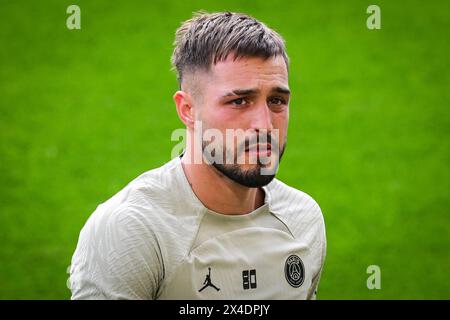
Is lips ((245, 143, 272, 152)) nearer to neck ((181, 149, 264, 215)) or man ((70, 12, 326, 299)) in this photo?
man ((70, 12, 326, 299))

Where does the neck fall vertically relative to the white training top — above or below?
above

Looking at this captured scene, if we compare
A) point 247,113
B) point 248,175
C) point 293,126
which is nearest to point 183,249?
point 248,175

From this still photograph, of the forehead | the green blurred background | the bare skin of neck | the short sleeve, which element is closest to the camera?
the short sleeve

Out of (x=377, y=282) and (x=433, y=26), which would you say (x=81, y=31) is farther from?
(x=377, y=282)

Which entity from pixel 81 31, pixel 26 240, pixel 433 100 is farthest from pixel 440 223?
pixel 81 31

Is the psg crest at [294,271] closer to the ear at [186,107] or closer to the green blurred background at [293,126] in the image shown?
the ear at [186,107]

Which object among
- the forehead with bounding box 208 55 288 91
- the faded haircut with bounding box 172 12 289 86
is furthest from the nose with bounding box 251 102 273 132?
the faded haircut with bounding box 172 12 289 86

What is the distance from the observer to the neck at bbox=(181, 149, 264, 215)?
3.34 metres

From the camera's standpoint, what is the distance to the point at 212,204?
3.36 metres

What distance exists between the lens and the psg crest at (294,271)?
3430mm

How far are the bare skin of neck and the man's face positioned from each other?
86 mm

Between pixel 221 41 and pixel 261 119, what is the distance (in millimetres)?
417

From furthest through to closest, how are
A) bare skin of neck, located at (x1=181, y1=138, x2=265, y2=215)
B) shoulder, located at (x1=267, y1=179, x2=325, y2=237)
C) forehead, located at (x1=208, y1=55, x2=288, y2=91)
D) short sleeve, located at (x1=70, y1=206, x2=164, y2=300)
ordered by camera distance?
shoulder, located at (x1=267, y1=179, x2=325, y2=237) < bare skin of neck, located at (x1=181, y1=138, x2=265, y2=215) < forehead, located at (x1=208, y1=55, x2=288, y2=91) < short sleeve, located at (x1=70, y1=206, x2=164, y2=300)
